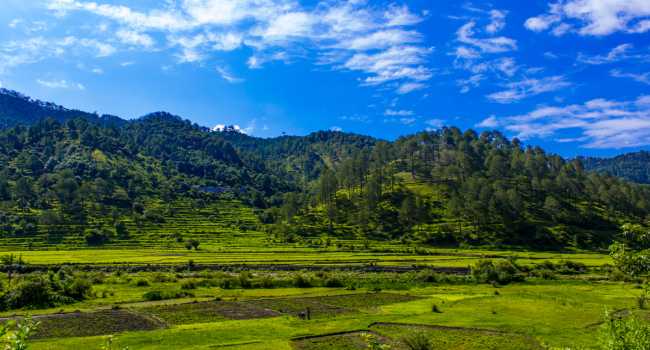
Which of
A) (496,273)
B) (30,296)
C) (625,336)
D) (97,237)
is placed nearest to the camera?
(625,336)

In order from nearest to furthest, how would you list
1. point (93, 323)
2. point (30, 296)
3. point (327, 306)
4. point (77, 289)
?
1. point (93, 323)
2. point (30, 296)
3. point (327, 306)
4. point (77, 289)

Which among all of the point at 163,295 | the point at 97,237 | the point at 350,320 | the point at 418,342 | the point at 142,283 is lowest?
the point at 350,320

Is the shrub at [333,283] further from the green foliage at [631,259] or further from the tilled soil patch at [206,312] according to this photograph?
the green foliage at [631,259]

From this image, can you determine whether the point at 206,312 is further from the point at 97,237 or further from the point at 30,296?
the point at 97,237

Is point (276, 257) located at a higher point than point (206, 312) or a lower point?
higher

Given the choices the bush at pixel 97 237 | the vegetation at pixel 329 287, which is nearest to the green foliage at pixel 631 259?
the vegetation at pixel 329 287

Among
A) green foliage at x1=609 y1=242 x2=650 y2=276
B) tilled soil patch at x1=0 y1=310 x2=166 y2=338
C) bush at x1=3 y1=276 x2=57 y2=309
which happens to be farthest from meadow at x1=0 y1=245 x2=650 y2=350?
green foliage at x1=609 y1=242 x2=650 y2=276

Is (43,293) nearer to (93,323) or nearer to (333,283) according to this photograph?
(93,323)

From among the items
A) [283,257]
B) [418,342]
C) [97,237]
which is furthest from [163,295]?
[97,237]

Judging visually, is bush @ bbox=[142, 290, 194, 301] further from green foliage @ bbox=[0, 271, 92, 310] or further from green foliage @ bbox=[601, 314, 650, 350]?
green foliage @ bbox=[601, 314, 650, 350]

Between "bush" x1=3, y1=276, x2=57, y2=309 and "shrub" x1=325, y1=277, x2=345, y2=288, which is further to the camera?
"shrub" x1=325, y1=277, x2=345, y2=288

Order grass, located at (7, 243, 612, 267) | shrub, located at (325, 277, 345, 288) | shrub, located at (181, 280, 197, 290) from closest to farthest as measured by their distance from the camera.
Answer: shrub, located at (181, 280, 197, 290) → shrub, located at (325, 277, 345, 288) → grass, located at (7, 243, 612, 267)

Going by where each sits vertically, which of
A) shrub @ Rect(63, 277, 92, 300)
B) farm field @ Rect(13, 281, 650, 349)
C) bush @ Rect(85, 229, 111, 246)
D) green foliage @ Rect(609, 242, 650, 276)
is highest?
green foliage @ Rect(609, 242, 650, 276)

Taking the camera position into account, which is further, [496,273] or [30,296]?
[496,273]
